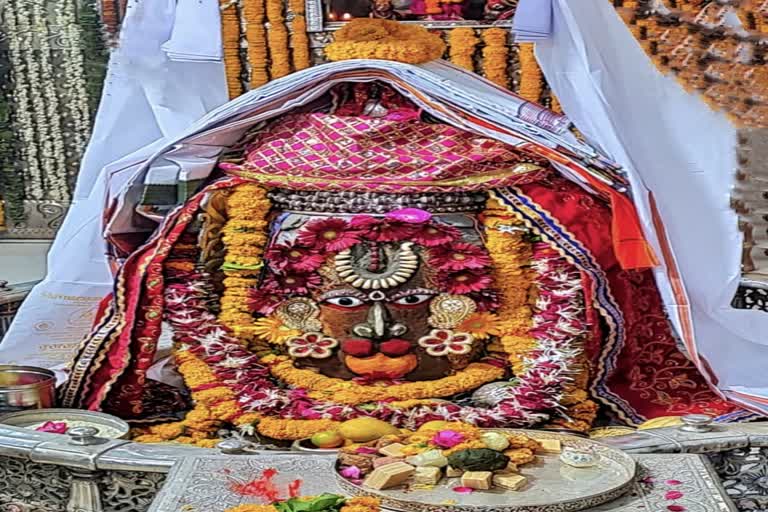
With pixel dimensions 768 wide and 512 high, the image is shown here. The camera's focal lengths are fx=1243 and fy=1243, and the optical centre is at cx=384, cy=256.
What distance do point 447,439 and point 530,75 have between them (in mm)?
2505

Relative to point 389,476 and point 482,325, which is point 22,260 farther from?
point 389,476

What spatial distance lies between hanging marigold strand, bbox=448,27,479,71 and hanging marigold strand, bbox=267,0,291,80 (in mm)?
816

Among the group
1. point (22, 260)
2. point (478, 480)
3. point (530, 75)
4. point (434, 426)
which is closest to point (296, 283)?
point (434, 426)

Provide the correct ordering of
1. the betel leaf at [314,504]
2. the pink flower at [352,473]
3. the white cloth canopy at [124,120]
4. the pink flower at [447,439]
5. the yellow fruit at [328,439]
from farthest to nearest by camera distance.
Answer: the white cloth canopy at [124,120]
the yellow fruit at [328,439]
the pink flower at [447,439]
the pink flower at [352,473]
the betel leaf at [314,504]

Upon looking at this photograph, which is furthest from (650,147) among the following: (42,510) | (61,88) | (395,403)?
(61,88)

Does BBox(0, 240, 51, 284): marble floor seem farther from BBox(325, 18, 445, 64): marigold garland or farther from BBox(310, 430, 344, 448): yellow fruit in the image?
BBox(310, 430, 344, 448): yellow fruit

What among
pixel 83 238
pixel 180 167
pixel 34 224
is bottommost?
pixel 34 224

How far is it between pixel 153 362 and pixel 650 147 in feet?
7.49

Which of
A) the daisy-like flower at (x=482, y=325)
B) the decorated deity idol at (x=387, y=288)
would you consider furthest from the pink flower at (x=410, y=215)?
the daisy-like flower at (x=482, y=325)

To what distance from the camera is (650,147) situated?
508 centimetres

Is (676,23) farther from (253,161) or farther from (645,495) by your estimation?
(645,495)

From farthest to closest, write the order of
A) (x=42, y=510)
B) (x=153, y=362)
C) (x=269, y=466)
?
(x=153, y=362) < (x=42, y=510) < (x=269, y=466)

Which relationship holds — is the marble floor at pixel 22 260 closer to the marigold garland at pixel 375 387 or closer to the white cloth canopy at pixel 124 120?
the white cloth canopy at pixel 124 120

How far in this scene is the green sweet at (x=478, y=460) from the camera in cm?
369
